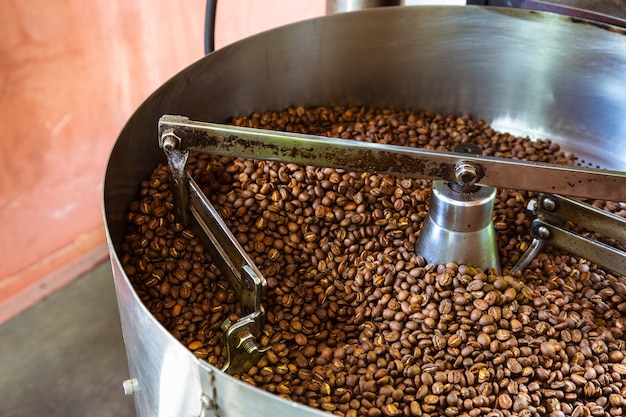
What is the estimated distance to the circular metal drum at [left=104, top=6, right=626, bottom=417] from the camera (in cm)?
140

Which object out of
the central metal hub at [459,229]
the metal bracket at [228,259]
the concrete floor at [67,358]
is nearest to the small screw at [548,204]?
the central metal hub at [459,229]

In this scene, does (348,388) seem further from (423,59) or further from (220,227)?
(423,59)

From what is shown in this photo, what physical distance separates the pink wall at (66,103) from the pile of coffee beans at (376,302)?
0.97 metres

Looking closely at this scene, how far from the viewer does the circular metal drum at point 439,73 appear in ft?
4.60

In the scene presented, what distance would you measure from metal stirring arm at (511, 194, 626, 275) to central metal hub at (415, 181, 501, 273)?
120 millimetres

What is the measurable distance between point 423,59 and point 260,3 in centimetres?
119

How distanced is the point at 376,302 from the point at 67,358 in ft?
4.35

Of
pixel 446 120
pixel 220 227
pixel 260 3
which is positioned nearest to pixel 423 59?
pixel 446 120

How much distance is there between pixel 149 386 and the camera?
3.11ft

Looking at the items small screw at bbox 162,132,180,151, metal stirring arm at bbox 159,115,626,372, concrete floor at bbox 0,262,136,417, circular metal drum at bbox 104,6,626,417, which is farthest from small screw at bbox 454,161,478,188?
concrete floor at bbox 0,262,136,417

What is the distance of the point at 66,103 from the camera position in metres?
2.11

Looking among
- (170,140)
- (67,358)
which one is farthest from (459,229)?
(67,358)

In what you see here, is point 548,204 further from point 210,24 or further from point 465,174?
point 210,24

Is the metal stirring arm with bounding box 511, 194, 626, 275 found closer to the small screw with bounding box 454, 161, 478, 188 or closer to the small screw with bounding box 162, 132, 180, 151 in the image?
the small screw with bounding box 454, 161, 478, 188
